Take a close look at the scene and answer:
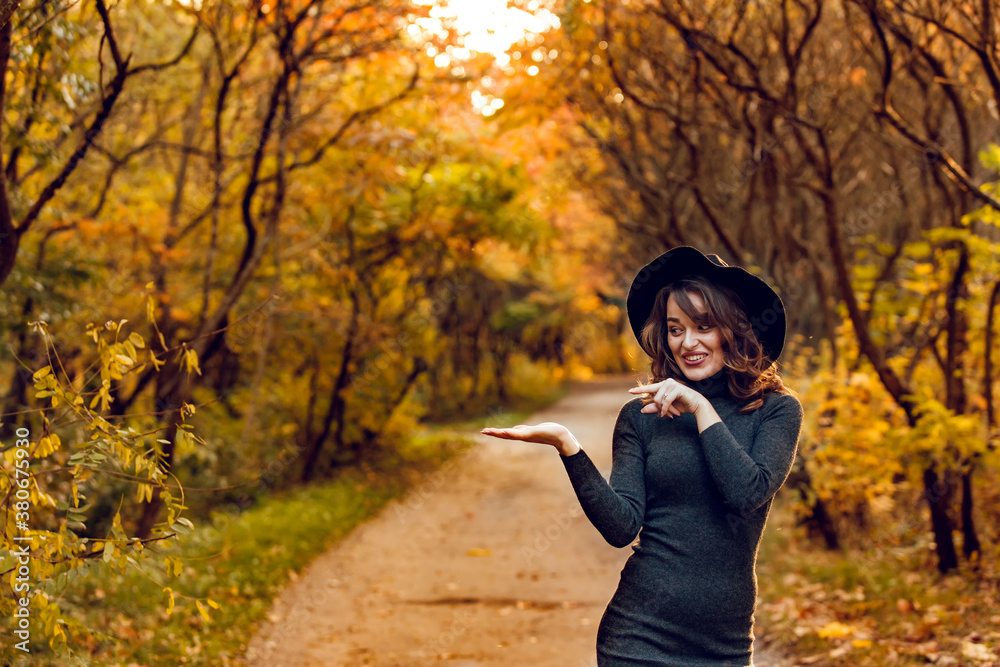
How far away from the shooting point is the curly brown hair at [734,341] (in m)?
2.36

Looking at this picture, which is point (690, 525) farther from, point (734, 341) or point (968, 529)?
point (968, 529)

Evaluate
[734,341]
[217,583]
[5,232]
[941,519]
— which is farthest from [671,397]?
[217,583]

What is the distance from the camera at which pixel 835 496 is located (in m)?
7.29

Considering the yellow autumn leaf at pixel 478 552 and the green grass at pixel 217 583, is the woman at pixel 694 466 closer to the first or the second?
the green grass at pixel 217 583

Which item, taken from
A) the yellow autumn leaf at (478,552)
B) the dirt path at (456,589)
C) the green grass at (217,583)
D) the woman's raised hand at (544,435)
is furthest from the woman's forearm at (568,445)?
the yellow autumn leaf at (478,552)

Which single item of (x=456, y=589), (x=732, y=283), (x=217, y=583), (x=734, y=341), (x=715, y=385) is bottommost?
(x=217, y=583)

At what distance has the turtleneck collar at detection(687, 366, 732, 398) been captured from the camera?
243 cm

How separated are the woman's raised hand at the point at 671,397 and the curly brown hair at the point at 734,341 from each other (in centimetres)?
8

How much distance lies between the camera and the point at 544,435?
2127 millimetres

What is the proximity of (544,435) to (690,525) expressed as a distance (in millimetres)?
499

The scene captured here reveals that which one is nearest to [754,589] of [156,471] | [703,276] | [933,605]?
[703,276]

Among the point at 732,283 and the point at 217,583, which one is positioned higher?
the point at 732,283

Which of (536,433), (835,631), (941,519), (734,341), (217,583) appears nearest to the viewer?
(536,433)

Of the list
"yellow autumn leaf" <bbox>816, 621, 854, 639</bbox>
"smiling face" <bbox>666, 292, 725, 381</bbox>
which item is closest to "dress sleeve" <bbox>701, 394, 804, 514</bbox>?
"smiling face" <bbox>666, 292, 725, 381</bbox>
